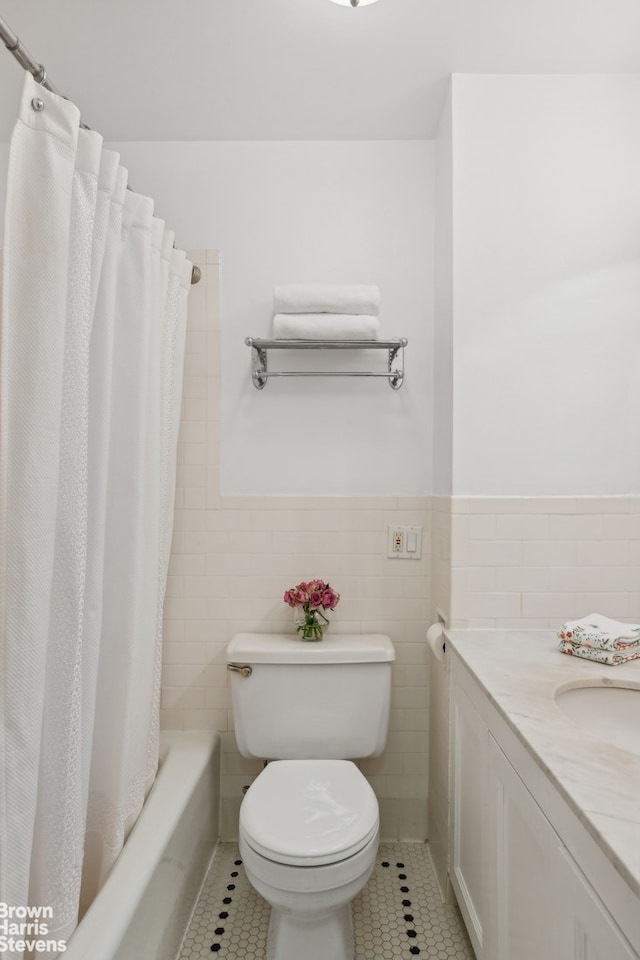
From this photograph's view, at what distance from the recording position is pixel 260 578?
196 cm

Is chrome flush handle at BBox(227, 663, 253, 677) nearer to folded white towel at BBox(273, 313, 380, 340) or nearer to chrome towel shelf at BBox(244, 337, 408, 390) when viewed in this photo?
chrome towel shelf at BBox(244, 337, 408, 390)

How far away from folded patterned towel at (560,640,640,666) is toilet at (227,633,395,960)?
0.56 m

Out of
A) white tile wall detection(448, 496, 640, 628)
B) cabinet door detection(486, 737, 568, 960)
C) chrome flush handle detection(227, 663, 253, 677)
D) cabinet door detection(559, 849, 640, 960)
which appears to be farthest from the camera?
chrome flush handle detection(227, 663, 253, 677)

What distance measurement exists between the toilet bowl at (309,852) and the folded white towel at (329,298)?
1393 mm

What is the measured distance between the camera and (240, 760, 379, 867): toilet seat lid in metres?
1.28

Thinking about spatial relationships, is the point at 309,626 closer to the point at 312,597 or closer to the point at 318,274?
the point at 312,597

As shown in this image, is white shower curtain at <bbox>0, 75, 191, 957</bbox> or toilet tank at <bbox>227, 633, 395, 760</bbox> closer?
white shower curtain at <bbox>0, 75, 191, 957</bbox>

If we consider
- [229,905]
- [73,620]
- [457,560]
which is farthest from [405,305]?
[229,905]

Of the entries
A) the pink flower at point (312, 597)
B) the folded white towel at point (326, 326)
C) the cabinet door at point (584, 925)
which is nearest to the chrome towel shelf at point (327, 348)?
the folded white towel at point (326, 326)

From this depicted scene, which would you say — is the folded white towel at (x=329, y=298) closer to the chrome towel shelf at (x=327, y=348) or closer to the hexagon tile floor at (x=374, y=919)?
the chrome towel shelf at (x=327, y=348)

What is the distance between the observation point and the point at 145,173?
1.97m

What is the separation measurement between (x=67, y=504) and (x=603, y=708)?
1252 mm

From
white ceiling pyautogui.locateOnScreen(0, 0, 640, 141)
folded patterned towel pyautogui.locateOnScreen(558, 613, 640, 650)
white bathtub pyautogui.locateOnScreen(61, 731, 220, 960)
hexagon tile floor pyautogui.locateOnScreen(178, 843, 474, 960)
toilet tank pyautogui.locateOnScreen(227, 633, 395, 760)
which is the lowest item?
hexagon tile floor pyautogui.locateOnScreen(178, 843, 474, 960)

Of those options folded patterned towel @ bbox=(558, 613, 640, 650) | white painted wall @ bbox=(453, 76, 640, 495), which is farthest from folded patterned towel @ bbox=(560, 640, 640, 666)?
white painted wall @ bbox=(453, 76, 640, 495)
